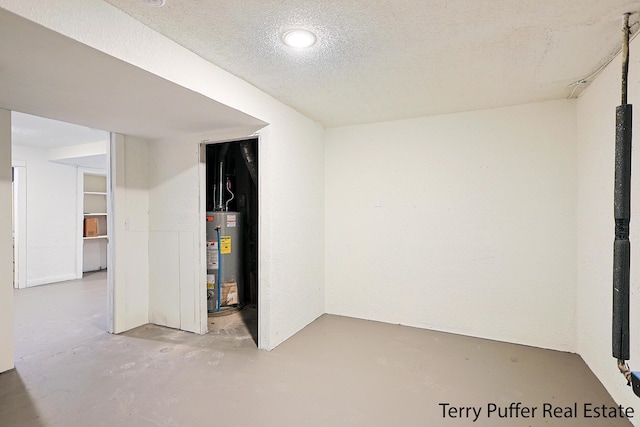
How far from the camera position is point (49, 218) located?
209 inches

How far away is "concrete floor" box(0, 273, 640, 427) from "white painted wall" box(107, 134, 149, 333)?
27 centimetres

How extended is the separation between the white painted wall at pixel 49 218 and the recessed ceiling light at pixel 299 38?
5.38m

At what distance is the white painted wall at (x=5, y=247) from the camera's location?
2.38 metres

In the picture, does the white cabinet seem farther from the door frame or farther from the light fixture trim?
the light fixture trim

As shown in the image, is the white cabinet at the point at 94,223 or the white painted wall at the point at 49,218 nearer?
the white painted wall at the point at 49,218

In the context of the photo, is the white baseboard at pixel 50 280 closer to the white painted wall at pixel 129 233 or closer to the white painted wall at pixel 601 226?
the white painted wall at pixel 129 233

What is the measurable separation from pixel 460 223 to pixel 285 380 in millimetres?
2150

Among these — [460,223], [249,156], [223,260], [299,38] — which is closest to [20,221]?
[223,260]

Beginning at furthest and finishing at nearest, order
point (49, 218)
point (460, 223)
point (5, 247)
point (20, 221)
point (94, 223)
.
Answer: point (94, 223) → point (49, 218) → point (20, 221) → point (460, 223) → point (5, 247)

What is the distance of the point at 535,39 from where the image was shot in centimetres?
184

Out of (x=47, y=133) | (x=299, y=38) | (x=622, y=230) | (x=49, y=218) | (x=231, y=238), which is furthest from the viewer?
(x=49, y=218)

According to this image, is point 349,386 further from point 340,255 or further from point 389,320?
point 340,255

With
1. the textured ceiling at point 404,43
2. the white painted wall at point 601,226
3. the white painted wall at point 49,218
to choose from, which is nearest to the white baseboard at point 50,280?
the white painted wall at point 49,218

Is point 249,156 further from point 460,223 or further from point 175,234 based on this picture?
point 460,223
